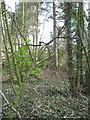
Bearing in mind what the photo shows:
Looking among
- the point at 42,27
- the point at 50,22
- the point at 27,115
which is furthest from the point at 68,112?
the point at 42,27

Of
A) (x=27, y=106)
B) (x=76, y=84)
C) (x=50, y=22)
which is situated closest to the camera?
(x=27, y=106)

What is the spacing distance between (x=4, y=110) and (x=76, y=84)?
5.65ft

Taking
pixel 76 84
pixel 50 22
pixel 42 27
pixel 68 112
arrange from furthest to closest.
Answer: pixel 42 27
pixel 50 22
pixel 76 84
pixel 68 112

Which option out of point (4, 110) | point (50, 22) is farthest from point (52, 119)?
point (50, 22)

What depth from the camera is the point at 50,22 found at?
19.4 feet

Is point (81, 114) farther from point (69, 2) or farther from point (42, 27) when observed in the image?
point (42, 27)

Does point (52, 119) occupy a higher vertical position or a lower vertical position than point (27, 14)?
lower

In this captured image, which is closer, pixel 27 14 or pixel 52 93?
pixel 52 93

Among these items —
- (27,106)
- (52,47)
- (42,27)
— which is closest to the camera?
(52,47)

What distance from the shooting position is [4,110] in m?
2.26

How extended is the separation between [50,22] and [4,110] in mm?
4415

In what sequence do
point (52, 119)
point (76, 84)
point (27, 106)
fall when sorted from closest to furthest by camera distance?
1. point (52, 119)
2. point (27, 106)
3. point (76, 84)

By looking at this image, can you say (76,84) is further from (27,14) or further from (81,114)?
(27,14)

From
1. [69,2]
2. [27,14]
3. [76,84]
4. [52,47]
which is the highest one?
[27,14]
